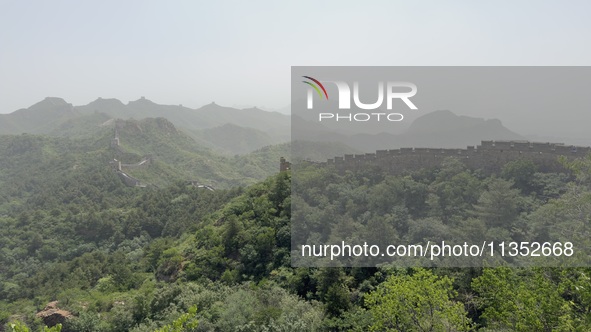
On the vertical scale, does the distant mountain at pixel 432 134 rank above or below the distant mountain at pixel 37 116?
below

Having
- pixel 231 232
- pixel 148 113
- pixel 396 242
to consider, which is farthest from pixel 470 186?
pixel 148 113

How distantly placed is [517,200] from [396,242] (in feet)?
15.4

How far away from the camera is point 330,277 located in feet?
39.6

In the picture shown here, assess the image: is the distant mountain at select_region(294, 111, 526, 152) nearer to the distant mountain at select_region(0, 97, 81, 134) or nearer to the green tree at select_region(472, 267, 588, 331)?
the green tree at select_region(472, 267, 588, 331)

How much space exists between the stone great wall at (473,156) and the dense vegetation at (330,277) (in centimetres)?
76

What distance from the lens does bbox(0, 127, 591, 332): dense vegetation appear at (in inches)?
333

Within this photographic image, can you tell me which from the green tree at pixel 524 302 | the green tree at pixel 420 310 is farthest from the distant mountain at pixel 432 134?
the green tree at pixel 420 310

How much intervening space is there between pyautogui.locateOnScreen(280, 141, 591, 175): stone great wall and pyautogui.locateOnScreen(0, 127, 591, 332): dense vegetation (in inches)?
30.0

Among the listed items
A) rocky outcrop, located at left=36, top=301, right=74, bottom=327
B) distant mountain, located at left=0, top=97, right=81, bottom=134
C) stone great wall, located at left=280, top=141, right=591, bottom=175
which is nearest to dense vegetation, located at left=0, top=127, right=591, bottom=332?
rocky outcrop, located at left=36, top=301, right=74, bottom=327

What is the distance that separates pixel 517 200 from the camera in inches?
540

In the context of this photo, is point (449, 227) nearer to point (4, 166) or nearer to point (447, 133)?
point (447, 133)

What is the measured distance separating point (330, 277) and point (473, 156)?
31.4 ft

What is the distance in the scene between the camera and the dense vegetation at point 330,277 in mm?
8461

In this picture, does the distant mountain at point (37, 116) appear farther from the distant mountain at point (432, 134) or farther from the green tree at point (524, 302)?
the green tree at point (524, 302)
